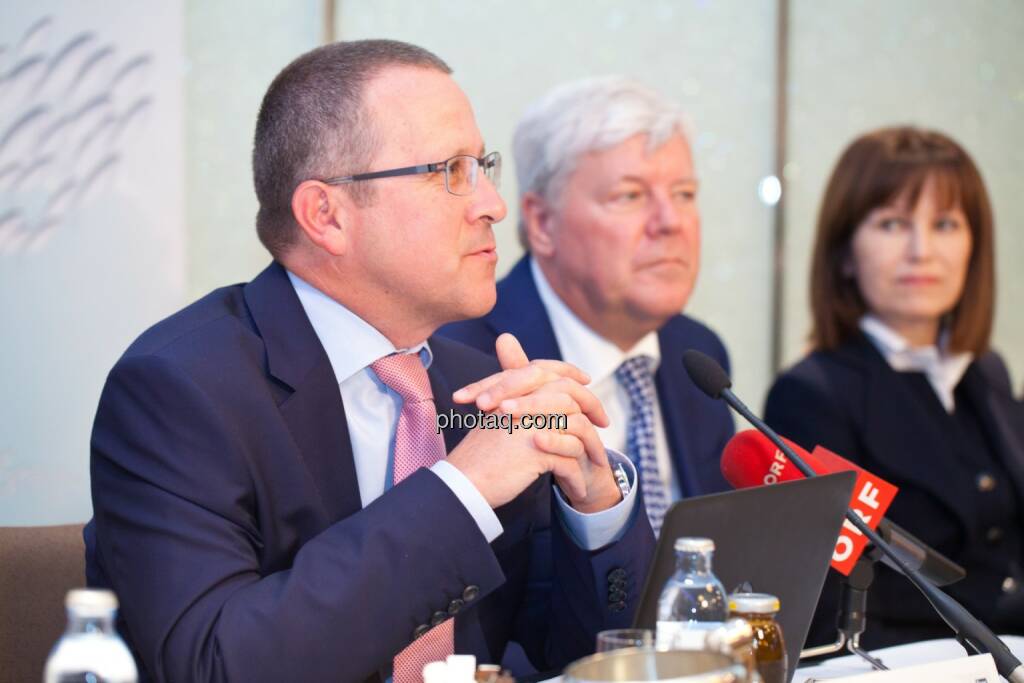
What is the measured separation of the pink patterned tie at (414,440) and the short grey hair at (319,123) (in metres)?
0.25

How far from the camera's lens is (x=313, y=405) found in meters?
1.56

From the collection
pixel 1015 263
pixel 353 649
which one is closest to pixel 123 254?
pixel 353 649

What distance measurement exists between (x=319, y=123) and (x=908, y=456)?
1673mm

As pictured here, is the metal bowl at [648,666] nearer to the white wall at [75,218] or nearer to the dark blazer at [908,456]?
the dark blazer at [908,456]

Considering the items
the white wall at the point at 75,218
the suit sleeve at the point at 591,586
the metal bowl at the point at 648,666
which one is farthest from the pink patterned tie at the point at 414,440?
the white wall at the point at 75,218

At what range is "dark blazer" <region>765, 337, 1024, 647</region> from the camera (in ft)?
8.45

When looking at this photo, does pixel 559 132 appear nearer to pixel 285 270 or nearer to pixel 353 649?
pixel 285 270

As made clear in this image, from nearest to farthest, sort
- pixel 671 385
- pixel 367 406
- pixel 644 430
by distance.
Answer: pixel 367 406 < pixel 644 430 < pixel 671 385

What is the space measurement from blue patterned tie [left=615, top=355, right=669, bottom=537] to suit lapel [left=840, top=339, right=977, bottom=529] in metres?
0.58

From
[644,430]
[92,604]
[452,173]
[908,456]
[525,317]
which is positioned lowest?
[908,456]

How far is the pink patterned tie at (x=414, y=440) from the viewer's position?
154 cm

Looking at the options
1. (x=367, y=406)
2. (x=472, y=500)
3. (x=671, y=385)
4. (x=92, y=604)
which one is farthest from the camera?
(x=671, y=385)

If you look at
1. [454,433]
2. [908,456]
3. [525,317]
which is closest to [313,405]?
[454,433]

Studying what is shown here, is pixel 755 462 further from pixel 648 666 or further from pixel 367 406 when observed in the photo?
pixel 648 666
